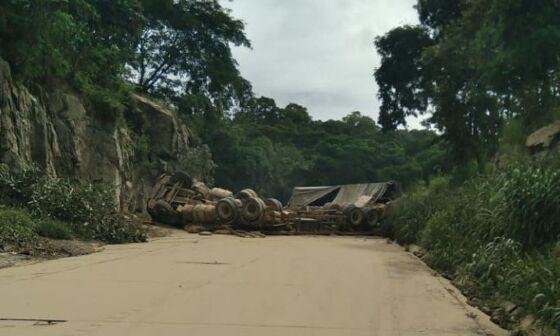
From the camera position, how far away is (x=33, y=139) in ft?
60.7

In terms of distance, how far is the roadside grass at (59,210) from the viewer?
14.3 metres

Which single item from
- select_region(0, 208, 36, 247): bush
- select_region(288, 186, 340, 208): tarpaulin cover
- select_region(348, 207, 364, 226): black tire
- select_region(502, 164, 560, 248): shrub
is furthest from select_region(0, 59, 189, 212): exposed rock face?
select_region(502, 164, 560, 248): shrub

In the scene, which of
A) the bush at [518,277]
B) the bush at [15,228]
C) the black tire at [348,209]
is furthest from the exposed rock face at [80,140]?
the bush at [518,277]

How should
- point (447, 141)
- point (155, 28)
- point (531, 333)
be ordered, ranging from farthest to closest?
point (155, 28) < point (447, 141) < point (531, 333)

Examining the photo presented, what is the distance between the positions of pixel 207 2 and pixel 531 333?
119ft

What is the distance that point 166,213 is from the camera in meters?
26.1

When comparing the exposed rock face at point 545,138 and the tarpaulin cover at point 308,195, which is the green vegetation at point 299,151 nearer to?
the tarpaulin cover at point 308,195

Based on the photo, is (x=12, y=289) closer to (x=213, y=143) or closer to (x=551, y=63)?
(x=551, y=63)

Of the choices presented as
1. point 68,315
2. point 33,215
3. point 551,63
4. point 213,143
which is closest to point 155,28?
point 213,143

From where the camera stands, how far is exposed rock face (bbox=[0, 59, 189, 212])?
17141 millimetres

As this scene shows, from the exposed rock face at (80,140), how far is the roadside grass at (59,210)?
104 centimetres

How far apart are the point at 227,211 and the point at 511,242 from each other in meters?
16.6

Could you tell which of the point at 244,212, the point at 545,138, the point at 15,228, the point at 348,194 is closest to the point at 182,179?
the point at 244,212

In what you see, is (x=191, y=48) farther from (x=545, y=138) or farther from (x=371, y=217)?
(x=545, y=138)
